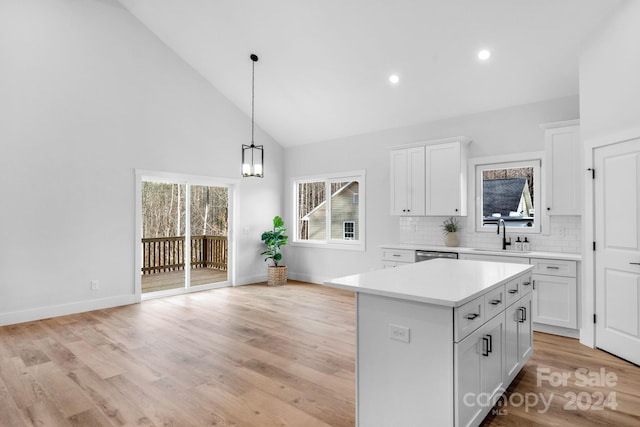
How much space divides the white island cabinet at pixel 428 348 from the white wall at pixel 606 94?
2.06m

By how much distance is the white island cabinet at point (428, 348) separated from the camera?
185cm

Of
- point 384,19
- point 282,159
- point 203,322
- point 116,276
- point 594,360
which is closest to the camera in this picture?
point 594,360

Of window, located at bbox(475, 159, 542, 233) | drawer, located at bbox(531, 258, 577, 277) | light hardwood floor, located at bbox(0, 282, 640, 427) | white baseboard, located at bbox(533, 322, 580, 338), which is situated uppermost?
window, located at bbox(475, 159, 542, 233)

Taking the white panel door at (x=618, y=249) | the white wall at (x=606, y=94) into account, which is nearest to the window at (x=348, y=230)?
the white wall at (x=606, y=94)

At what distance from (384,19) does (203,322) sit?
14.1 feet

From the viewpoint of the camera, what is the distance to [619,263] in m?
3.46

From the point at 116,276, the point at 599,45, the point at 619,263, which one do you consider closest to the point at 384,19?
the point at 599,45

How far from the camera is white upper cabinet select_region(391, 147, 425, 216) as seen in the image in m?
5.46

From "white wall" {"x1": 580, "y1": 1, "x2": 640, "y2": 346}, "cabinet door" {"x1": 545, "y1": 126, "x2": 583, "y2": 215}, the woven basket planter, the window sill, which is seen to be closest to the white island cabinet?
"white wall" {"x1": 580, "y1": 1, "x2": 640, "y2": 346}

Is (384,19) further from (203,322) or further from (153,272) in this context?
(153,272)

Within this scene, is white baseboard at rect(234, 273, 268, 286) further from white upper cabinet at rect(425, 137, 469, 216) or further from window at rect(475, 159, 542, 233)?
window at rect(475, 159, 542, 233)

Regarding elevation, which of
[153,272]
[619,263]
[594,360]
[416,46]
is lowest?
[594,360]

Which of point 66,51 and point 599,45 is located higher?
point 66,51

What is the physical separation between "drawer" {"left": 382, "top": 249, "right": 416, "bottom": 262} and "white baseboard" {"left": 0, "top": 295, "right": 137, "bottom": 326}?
394cm
